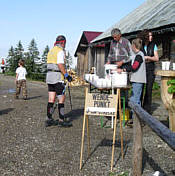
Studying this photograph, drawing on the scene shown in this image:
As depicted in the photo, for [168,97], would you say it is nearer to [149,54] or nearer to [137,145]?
[149,54]

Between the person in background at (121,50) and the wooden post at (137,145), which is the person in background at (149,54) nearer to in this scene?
the person in background at (121,50)

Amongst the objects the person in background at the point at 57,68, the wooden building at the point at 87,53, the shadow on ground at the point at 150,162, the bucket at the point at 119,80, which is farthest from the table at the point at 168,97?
the wooden building at the point at 87,53

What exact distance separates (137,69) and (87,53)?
20.0m

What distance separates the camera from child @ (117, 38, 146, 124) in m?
6.04

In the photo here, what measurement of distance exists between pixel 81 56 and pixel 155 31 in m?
17.3

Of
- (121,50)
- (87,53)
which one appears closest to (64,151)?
(121,50)

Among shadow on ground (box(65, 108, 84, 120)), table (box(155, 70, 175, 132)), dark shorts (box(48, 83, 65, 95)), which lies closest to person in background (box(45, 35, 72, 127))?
dark shorts (box(48, 83, 65, 95))

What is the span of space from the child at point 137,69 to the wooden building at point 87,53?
54.7 ft

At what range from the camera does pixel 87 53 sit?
25953 mm

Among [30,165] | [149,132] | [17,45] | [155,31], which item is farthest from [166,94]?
[17,45]

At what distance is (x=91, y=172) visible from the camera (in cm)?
411

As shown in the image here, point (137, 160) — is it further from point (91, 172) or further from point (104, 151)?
point (104, 151)

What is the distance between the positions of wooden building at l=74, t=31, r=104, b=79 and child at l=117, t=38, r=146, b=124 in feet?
54.7

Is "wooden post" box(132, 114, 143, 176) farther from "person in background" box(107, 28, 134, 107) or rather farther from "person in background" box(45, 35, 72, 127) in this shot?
"person in background" box(107, 28, 134, 107)
